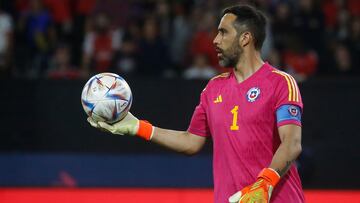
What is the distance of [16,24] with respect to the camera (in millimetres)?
11953

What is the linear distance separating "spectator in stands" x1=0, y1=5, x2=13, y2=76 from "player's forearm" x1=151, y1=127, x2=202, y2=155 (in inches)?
240

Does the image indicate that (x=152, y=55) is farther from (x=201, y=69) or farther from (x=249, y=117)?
(x=249, y=117)

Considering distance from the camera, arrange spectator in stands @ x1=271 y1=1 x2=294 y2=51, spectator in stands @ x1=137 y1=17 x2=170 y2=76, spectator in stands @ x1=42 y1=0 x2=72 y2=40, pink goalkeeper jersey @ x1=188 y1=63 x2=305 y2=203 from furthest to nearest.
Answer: spectator in stands @ x1=42 y1=0 x2=72 y2=40 → spectator in stands @ x1=271 y1=1 x2=294 y2=51 → spectator in stands @ x1=137 y1=17 x2=170 y2=76 → pink goalkeeper jersey @ x1=188 y1=63 x2=305 y2=203

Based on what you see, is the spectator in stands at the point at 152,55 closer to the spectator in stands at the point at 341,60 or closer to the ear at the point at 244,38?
the spectator in stands at the point at 341,60

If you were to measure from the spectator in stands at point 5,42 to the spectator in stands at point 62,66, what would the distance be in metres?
0.58

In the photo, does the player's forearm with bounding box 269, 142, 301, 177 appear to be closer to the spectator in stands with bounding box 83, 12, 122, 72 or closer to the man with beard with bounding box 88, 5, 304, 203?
the man with beard with bounding box 88, 5, 304, 203

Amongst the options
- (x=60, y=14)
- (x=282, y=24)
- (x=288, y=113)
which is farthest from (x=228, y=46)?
(x=60, y=14)

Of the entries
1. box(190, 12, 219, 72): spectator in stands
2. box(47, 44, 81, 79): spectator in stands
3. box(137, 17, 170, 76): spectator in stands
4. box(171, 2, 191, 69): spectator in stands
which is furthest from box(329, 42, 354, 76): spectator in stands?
box(47, 44, 81, 79): spectator in stands

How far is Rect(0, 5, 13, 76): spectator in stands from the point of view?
439 inches

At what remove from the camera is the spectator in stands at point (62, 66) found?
35.6ft

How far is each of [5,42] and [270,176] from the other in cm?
747

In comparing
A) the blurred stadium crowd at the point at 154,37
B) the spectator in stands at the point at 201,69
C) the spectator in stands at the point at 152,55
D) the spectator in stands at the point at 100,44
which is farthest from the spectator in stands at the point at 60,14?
the spectator in stands at the point at 201,69

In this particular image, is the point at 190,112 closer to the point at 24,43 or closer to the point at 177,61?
the point at 177,61

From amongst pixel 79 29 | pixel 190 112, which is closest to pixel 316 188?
pixel 190 112
